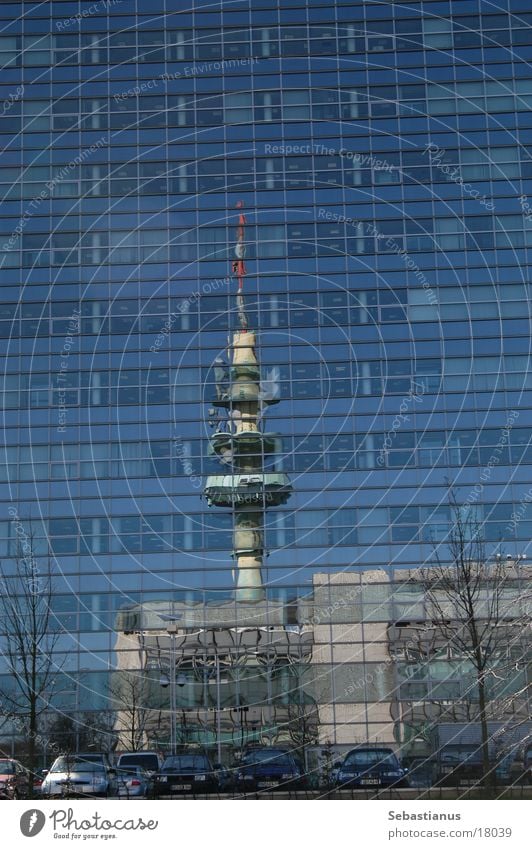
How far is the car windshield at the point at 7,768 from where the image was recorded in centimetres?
4334

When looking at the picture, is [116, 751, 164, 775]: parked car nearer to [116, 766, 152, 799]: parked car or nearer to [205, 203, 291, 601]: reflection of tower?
[116, 766, 152, 799]: parked car

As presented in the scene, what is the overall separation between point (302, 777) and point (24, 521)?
13951 millimetres

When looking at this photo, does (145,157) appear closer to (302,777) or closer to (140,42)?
(140,42)

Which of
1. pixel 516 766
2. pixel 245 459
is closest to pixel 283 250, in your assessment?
pixel 245 459

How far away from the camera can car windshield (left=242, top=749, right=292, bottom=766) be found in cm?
4584

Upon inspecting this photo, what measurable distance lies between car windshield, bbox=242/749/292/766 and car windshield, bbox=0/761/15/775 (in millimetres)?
7657

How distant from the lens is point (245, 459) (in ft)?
168

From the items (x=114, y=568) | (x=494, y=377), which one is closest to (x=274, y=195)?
(x=494, y=377)

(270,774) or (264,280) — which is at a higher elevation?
(264,280)

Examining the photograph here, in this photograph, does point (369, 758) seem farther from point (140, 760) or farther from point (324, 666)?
point (140, 760)

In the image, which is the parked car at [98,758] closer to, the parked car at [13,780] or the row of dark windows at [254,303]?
the parked car at [13,780]

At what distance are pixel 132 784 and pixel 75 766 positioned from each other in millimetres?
2429

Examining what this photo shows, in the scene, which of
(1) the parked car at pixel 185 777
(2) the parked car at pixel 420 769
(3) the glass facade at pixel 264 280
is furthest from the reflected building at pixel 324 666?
→ (1) the parked car at pixel 185 777
